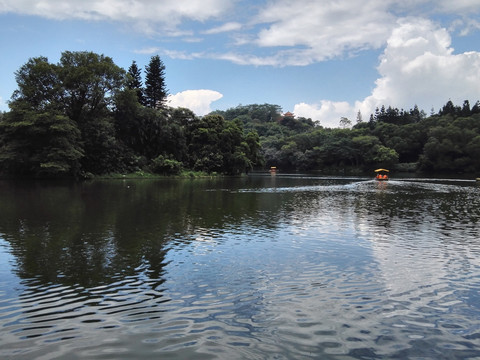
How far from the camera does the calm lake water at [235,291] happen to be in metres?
5.24

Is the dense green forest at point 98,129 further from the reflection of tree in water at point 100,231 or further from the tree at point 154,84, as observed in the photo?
the reflection of tree in water at point 100,231

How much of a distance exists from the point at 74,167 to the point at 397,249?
134 ft

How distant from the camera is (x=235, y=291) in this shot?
7.38 m

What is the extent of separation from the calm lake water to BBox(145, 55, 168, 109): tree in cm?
5484

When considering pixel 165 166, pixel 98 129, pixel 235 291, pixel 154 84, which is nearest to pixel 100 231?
pixel 235 291

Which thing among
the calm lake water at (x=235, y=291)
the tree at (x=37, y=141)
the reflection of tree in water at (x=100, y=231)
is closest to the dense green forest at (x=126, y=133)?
the tree at (x=37, y=141)

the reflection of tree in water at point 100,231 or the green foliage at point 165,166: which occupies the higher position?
the green foliage at point 165,166

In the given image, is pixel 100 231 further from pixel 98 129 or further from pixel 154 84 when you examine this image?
pixel 154 84

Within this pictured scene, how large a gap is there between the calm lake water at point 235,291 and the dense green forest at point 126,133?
3033 centimetres

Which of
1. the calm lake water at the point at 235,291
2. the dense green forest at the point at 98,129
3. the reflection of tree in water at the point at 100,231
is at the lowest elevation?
the calm lake water at the point at 235,291

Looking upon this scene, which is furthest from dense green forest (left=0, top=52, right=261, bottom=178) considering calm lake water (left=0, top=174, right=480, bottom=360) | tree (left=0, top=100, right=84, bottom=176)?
calm lake water (left=0, top=174, right=480, bottom=360)

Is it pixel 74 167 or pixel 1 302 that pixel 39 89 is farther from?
pixel 1 302

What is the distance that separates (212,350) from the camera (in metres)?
5.09

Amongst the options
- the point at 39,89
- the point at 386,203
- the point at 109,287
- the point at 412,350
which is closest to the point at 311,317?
the point at 412,350
